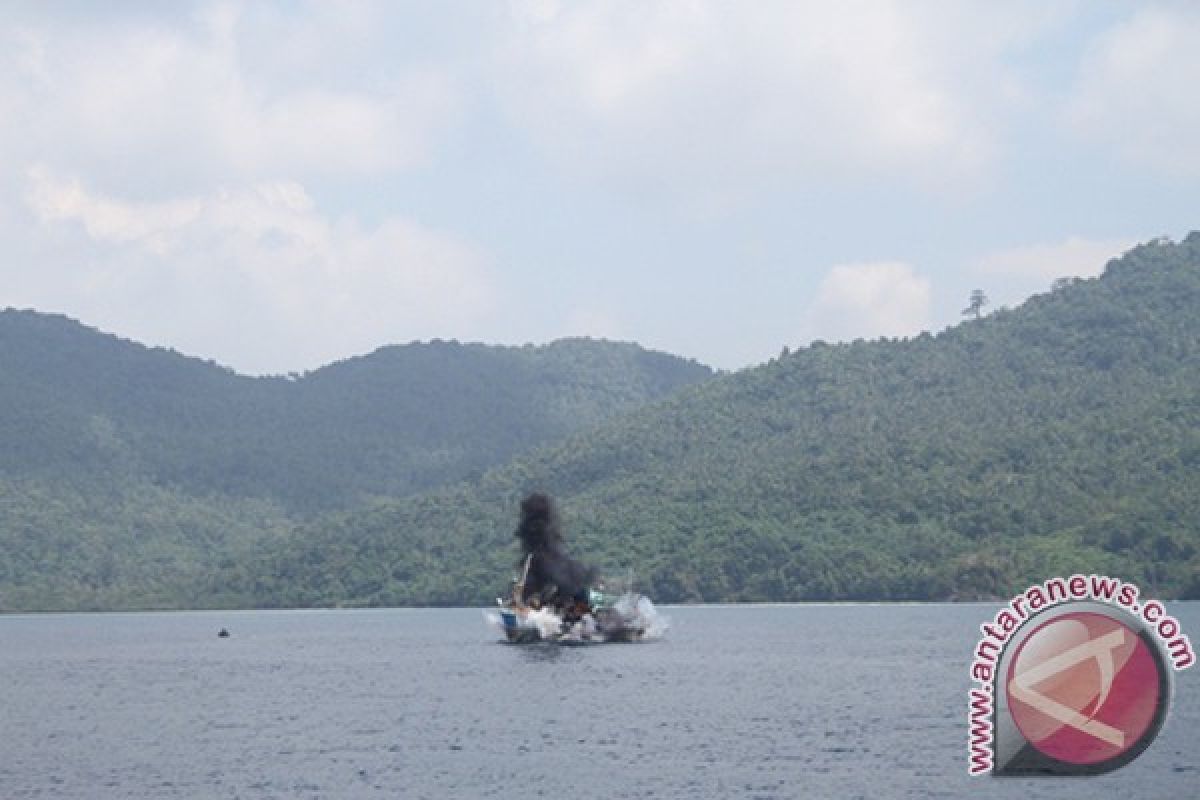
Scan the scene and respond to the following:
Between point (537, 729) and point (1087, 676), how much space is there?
59.2m

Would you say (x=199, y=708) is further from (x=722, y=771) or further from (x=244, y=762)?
(x=722, y=771)

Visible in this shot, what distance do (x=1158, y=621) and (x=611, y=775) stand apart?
138 feet

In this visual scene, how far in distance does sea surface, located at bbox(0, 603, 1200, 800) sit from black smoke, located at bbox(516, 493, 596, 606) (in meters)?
5.75

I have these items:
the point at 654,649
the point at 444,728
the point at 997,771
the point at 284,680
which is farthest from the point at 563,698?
the point at 997,771

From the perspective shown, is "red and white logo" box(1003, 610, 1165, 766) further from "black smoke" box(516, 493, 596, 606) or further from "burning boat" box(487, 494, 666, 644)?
"burning boat" box(487, 494, 666, 644)

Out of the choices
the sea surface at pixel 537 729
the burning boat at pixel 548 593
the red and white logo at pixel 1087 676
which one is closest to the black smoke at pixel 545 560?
the burning boat at pixel 548 593

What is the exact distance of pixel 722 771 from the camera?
265 feet

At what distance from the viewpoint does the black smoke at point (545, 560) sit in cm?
16888

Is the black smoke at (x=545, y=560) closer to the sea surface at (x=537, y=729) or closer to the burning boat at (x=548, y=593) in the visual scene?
the burning boat at (x=548, y=593)

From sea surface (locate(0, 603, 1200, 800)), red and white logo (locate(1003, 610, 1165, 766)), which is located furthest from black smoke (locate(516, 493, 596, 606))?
red and white logo (locate(1003, 610, 1165, 766))

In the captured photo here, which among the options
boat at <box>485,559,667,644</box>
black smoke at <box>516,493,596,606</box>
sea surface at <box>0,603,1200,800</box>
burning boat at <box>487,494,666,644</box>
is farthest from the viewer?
boat at <box>485,559,667,644</box>

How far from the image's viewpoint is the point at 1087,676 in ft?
146

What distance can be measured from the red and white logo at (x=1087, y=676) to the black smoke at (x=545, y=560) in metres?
122

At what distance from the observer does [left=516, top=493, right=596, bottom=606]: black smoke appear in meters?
169
